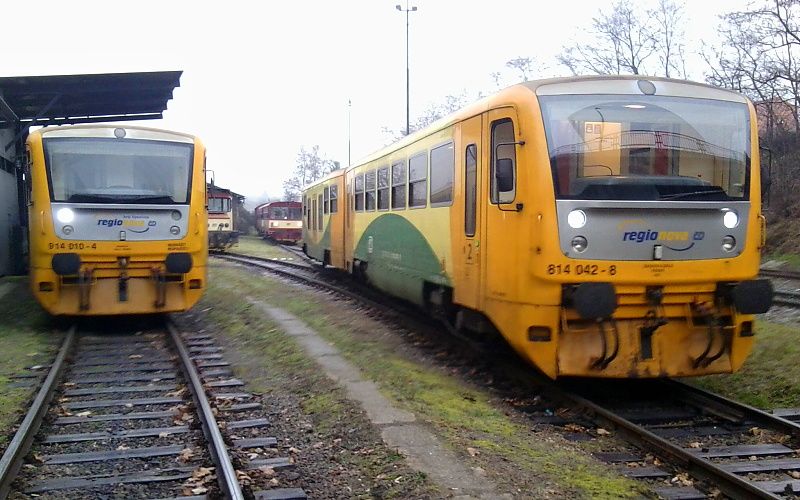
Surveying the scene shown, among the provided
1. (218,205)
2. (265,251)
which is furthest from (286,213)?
(218,205)

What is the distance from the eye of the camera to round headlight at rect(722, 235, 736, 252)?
6898mm

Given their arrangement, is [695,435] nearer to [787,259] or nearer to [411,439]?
[411,439]

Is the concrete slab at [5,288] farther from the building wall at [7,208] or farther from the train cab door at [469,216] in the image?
the train cab door at [469,216]

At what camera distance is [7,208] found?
67.6ft

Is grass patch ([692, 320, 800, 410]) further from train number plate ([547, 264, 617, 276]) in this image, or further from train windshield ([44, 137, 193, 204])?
train windshield ([44, 137, 193, 204])

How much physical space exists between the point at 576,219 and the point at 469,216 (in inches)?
68.2

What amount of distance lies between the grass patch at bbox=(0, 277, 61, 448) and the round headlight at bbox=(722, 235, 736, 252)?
6304mm

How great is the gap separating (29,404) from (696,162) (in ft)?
21.7

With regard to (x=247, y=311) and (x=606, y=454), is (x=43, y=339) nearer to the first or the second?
(x=247, y=311)

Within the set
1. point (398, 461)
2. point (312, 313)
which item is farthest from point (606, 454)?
point (312, 313)

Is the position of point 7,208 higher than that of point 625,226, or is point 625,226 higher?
point 7,208

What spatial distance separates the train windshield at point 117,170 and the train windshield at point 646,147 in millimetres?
6606

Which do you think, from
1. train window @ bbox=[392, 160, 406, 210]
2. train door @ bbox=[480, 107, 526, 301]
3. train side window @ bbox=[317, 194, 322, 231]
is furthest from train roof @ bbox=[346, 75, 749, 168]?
train side window @ bbox=[317, 194, 322, 231]

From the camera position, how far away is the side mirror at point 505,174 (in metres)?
7.01
